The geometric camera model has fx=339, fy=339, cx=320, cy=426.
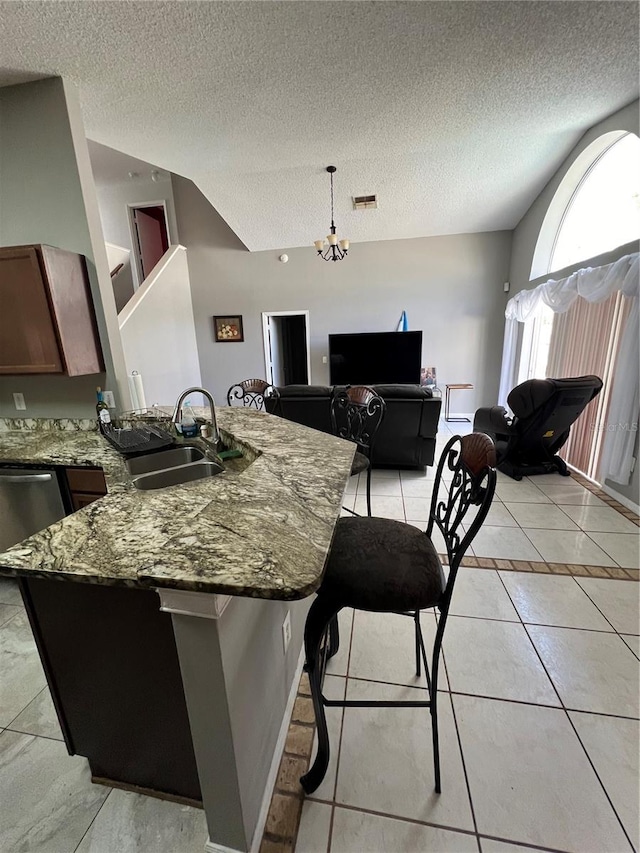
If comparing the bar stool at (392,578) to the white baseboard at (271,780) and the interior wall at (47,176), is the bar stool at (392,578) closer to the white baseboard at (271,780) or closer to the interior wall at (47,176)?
the white baseboard at (271,780)

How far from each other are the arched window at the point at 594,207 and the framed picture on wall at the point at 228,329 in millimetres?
4662

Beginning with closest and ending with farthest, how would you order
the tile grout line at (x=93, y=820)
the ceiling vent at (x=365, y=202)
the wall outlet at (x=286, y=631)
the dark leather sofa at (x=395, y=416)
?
the tile grout line at (x=93, y=820) < the wall outlet at (x=286, y=631) < the dark leather sofa at (x=395, y=416) < the ceiling vent at (x=365, y=202)

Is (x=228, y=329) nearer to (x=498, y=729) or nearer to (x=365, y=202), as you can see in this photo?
(x=365, y=202)

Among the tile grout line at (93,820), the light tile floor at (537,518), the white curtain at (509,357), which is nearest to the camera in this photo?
the tile grout line at (93,820)

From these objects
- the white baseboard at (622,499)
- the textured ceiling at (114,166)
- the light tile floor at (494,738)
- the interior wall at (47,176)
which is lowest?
the light tile floor at (494,738)

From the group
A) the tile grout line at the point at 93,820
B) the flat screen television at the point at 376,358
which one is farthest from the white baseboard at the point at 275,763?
the flat screen television at the point at 376,358

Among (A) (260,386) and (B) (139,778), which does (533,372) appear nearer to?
(A) (260,386)

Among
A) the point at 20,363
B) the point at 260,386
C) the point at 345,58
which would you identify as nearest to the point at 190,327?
the point at 260,386

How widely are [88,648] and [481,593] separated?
6.02ft

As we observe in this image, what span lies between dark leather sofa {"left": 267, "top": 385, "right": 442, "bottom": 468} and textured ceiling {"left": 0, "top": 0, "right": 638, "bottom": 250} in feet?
7.09

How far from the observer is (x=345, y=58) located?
197 cm

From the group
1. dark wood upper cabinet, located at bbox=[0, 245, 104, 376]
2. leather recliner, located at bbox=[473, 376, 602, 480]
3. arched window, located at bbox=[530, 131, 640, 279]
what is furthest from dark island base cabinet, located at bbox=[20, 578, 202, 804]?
arched window, located at bbox=[530, 131, 640, 279]

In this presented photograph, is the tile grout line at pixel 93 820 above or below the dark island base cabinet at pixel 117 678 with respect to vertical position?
below

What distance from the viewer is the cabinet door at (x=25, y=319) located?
1.86 m
